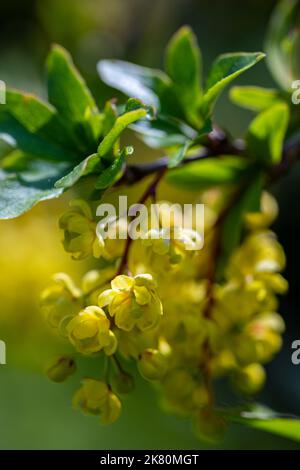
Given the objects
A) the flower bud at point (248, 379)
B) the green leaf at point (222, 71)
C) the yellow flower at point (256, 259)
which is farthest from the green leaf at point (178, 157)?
the flower bud at point (248, 379)

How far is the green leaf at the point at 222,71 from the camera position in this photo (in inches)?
33.2

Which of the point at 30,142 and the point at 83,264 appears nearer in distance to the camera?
the point at 30,142

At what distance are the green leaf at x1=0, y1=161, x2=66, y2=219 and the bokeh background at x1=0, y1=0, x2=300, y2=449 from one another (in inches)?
24.9

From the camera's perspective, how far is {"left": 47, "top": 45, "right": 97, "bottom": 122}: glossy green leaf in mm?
916

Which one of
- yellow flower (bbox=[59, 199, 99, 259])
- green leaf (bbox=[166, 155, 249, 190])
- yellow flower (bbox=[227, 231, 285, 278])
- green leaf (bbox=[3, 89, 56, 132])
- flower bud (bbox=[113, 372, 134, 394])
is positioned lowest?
flower bud (bbox=[113, 372, 134, 394])

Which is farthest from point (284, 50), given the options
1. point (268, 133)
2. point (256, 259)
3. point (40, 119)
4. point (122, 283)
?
point (122, 283)

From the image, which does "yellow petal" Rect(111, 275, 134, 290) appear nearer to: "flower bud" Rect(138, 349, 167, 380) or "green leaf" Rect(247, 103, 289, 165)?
"flower bud" Rect(138, 349, 167, 380)

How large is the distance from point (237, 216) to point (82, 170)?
0.36 m

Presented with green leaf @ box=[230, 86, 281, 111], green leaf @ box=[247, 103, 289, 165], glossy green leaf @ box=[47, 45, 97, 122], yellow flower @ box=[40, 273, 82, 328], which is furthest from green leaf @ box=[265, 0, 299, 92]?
yellow flower @ box=[40, 273, 82, 328]

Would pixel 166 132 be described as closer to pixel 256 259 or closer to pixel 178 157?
pixel 178 157

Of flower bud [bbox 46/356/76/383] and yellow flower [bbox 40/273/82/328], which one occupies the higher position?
yellow flower [bbox 40/273/82/328]

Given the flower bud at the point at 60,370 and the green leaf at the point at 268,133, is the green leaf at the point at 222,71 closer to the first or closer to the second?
the green leaf at the point at 268,133

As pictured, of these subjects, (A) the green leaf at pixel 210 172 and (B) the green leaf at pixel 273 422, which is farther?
(A) the green leaf at pixel 210 172

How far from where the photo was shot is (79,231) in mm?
833
